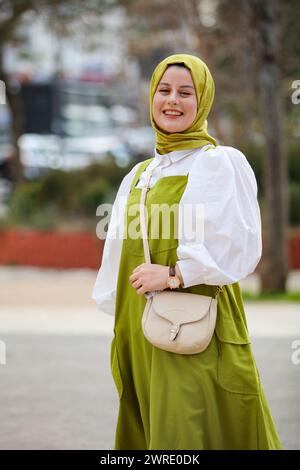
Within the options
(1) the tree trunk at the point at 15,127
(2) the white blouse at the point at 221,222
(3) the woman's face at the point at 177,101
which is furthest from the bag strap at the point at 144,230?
(1) the tree trunk at the point at 15,127

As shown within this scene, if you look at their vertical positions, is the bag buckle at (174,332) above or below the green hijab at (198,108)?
below

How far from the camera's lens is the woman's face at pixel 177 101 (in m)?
3.75

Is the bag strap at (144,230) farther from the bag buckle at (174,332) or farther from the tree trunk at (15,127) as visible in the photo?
the tree trunk at (15,127)

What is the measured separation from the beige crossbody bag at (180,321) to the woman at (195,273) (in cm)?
5

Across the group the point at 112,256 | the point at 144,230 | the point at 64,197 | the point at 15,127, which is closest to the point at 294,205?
the point at 64,197

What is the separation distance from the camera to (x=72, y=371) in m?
8.09

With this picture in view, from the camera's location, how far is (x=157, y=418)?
3.64 meters

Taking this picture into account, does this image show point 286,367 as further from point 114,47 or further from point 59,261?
point 114,47

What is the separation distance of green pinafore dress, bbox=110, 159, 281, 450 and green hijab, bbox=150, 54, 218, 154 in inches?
5.0

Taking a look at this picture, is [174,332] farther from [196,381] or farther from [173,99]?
[173,99]

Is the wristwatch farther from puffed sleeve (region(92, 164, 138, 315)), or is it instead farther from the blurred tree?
the blurred tree

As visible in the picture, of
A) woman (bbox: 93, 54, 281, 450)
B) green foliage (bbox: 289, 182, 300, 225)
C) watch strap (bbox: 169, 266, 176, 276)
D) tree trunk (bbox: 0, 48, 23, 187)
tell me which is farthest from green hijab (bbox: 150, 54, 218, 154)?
tree trunk (bbox: 0, 48, 23, 187)

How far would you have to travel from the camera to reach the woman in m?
3.60

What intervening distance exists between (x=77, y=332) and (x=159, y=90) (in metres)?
7.02
